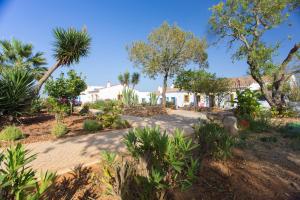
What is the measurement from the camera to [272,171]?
14.0 feet

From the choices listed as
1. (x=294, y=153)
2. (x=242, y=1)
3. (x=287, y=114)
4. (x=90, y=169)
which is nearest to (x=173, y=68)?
(x=242, y=1)

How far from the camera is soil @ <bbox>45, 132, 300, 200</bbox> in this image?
3.22m

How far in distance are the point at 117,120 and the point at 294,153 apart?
6657mm

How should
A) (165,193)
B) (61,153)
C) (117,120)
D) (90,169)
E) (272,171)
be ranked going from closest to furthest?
(165,193)
(90,169)
(272,171)
(61,153)
(117,120)

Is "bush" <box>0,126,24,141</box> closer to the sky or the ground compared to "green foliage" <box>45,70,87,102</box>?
closer to the ground

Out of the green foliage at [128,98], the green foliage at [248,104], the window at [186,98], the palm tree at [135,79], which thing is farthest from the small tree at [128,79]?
the green foliage at [248,104]

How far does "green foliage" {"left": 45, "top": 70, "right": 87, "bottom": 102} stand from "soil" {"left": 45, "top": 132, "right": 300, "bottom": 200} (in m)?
11.6

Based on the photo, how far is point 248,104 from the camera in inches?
449

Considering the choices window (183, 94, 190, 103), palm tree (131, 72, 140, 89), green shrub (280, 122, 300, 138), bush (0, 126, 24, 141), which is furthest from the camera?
palm tree (131, 72, 140, 89)

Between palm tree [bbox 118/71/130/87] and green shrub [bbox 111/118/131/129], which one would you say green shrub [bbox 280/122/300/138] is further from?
palm tree [bbox 118/71/130/87]

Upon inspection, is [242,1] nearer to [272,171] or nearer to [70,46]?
[70,46]

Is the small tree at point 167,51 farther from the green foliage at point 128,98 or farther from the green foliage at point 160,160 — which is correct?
the green foliage at point 160,160

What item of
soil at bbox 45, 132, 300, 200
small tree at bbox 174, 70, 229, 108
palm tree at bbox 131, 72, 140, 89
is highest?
palm tree at bbox 131, 72, 140, 89

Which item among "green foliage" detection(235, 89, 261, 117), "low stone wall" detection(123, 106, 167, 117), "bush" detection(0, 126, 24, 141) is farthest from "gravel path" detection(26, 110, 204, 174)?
"low stone wall" detection(123, 106, 167, 117)
